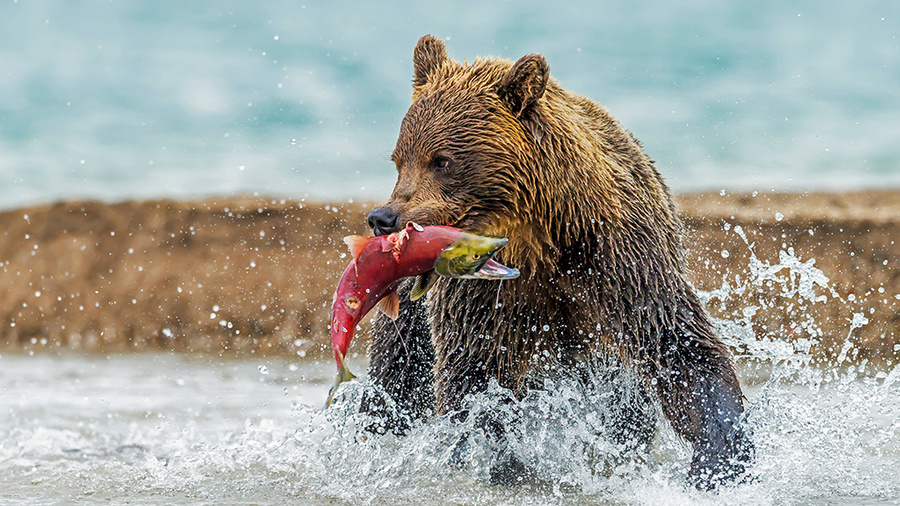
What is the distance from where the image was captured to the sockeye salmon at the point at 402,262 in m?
3.55

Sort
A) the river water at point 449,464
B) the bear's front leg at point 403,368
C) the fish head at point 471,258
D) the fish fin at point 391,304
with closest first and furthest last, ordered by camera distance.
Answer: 1. the fish head at point 471,258
2. the fish fin at point 391,304
3. the river water at point 449,464
4. the bear's front leg at point 403,368

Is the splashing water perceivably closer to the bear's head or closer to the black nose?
the bear's head

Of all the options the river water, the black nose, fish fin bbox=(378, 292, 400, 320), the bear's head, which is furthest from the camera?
the river water

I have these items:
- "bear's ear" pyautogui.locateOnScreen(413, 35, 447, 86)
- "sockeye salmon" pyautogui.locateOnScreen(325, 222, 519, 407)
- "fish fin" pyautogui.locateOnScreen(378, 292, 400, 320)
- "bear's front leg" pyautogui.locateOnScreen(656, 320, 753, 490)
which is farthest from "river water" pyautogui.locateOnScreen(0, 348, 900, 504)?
"bear's ear" pyautogui.locateOnScreen(413, 35, 447, 86)

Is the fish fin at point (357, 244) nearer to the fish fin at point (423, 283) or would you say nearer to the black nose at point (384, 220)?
the black nose at point (384, 220)

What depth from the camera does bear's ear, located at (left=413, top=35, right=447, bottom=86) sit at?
477 cm

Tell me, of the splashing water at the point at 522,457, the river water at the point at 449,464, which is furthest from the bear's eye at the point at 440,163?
the river water at the point at 449,464

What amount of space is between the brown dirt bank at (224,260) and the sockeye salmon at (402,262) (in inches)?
351

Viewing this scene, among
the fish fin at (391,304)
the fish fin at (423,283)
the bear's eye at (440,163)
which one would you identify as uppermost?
the bear's eye at (440,163)

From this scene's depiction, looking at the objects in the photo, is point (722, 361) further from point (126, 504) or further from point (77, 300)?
point (77, 300)

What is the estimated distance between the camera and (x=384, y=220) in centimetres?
369

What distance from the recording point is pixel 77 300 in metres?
14.3

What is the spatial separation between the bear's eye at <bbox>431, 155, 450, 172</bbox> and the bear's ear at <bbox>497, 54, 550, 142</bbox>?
44 centimetres

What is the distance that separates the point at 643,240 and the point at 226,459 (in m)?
3.05
